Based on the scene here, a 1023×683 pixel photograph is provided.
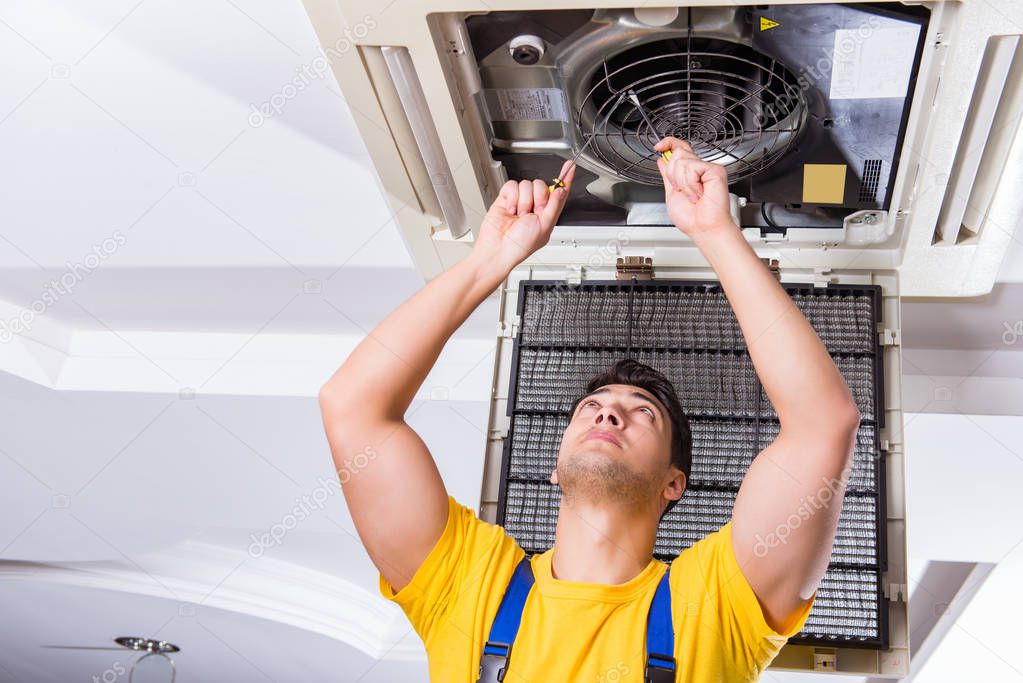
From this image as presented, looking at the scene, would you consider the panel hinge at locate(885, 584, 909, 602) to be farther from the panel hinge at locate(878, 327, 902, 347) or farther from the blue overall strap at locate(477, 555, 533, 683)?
the blue overall strap at locate(477, 555, 533, 683)

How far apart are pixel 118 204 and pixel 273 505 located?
75.7 inches

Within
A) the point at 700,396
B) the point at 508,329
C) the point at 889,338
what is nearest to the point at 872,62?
the point at 889,338

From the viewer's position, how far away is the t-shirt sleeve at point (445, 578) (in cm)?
210

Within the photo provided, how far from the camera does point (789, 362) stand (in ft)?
6.37

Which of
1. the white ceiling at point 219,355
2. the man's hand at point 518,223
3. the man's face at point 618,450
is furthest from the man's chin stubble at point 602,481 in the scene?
Result: the white ceiling at point 219,355

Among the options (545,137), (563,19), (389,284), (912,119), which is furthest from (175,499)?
(912,119)

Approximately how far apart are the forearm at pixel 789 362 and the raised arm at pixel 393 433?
58cm

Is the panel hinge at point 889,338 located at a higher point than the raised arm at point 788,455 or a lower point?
higher

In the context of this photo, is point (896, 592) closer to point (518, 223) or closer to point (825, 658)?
point (825, 658)

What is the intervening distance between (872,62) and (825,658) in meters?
1.44

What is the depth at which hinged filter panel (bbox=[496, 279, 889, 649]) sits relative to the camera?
2.58 meters

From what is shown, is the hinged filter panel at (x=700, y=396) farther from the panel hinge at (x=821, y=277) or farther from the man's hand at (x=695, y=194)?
the man's hand at (x=695, y=194)

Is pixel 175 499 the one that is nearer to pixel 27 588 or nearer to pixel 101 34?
pixel 27 588

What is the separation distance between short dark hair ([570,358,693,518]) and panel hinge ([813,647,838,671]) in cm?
52
